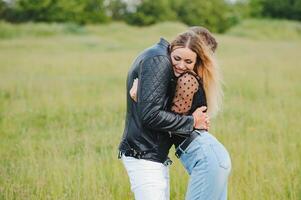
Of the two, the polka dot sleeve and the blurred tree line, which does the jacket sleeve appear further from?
the blurred tree line

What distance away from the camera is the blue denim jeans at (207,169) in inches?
123

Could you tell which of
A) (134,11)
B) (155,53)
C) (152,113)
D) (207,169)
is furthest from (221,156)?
(134,11)

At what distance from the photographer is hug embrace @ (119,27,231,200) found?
3117 millimetres

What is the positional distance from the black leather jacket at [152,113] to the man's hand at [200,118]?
5 centimetres

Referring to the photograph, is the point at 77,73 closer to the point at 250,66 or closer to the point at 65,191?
the point at 250,66

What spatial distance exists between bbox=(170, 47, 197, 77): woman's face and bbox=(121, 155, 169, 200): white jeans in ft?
1.99

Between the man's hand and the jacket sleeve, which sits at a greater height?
the jacket sleeve

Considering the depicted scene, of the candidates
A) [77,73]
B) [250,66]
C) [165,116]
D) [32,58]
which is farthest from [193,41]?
[32,58]

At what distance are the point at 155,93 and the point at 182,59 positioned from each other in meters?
0.29

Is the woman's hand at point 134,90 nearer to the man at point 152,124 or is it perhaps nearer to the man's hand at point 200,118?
the man at point 152,124

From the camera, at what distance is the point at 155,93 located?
3086mm

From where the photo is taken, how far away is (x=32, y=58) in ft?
62.5

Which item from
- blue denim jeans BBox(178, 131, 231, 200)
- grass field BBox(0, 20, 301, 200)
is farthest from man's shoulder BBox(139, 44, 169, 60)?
grass field BBox(0, 20, 301, 200)

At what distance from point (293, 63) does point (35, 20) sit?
3956 centimetres
